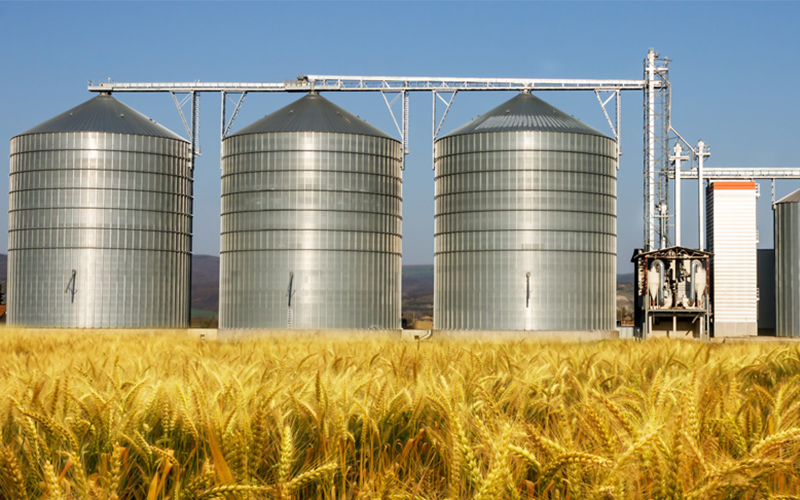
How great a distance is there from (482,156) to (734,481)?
39983 millimetres

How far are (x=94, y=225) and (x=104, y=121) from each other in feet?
19.1

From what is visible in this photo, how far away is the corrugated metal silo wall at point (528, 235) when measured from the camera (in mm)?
41688

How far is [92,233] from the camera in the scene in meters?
44.8

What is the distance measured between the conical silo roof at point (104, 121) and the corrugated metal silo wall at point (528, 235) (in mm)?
17146

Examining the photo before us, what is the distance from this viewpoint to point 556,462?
3.27 metres

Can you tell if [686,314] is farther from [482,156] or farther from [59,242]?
[59,242]

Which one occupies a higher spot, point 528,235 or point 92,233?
point 92,233

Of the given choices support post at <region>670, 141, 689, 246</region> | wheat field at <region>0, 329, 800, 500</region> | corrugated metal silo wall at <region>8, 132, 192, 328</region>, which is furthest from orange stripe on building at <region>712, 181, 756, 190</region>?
wheat field at <region>0, 329, 800, 500</region>

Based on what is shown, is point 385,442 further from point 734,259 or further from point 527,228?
point 734,259

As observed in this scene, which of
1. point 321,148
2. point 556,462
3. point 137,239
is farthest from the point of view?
point 137,239

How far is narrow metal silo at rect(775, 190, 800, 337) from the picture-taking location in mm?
Result: 45344

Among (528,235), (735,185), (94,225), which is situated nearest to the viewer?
(528,235)

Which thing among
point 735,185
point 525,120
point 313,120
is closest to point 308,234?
point 313,120

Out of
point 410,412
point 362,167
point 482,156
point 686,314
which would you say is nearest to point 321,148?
point 362,167
